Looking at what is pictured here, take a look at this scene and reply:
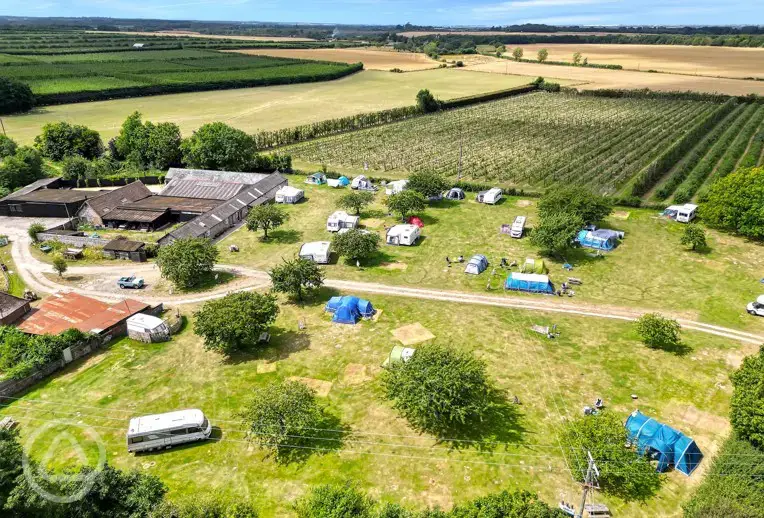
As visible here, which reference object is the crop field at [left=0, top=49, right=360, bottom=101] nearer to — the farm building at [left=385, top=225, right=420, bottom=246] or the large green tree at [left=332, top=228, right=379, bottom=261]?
the farm building at [left=385, top=225, right=420, bottom=246]

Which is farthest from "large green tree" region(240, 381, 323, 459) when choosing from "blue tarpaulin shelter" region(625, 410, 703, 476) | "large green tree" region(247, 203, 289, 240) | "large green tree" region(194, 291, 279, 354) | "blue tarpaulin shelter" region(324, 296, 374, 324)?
"large green tree" region(247, 203, 289, 240)

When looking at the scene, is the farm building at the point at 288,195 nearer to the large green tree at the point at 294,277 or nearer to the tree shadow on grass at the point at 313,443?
the large green tree at the point at 294,277

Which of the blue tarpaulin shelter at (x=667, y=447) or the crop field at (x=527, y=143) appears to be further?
the crop field at (x=527, y=143)

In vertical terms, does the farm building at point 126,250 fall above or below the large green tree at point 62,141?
below

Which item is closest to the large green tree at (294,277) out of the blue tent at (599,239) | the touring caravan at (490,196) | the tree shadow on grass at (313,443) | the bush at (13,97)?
the tree shadow on grass at (313,443)

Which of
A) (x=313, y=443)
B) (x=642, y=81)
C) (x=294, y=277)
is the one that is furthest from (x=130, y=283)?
(x=642, y=81)

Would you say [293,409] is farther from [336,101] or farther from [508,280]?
[336,101]
